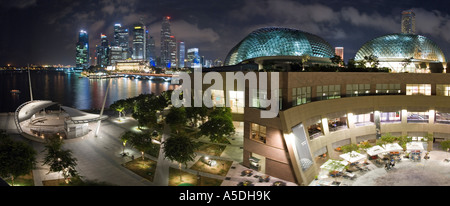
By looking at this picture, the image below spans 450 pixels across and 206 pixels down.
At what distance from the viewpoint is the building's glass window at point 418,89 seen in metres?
37.2

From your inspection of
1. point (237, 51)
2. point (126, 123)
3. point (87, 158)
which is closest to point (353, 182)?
point (87, 158)

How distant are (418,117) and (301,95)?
64.9 feet

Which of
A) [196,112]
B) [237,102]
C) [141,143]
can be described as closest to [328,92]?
[237,102]

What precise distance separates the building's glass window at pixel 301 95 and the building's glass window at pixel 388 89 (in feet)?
43.3

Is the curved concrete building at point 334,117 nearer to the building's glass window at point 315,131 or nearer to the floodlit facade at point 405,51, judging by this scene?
the building's glass window at point 315,131

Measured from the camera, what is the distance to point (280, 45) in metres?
→ 62.5

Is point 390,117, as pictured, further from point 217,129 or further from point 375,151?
point 217,129

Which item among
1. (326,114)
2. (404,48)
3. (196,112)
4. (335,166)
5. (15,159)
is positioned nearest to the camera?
(15,159)

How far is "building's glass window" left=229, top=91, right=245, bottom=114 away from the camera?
38250 millimetres

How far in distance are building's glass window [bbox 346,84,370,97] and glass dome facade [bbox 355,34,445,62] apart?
25441mm

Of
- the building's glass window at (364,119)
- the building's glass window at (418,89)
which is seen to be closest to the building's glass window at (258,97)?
the building's glass window at (364,119)

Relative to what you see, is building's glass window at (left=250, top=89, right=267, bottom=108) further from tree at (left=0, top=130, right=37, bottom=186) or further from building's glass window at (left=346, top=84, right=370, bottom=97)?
tree at (left=0, top=130, right=37, bottom=186)

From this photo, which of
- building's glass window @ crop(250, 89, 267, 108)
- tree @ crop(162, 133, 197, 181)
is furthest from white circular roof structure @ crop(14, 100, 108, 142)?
building's glass window @ crop(250, 89, 267, 108)
